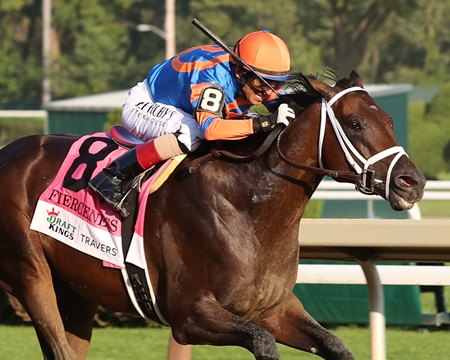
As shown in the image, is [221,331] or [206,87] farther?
[206,87]

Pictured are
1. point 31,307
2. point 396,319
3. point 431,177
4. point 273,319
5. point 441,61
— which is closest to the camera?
point 273,319

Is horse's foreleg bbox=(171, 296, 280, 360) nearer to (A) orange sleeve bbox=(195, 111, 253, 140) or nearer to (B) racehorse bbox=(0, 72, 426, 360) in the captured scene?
(B) racehorse bbox=(0, 72, 426, 360)

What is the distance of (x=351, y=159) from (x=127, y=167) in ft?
3.16

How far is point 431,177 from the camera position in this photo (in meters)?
24.2

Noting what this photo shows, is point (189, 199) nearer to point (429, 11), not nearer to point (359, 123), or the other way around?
point (359, 123)

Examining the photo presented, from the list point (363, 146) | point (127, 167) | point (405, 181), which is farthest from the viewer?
point (127, 167)

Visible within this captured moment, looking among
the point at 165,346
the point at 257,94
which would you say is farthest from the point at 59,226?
the point at 165,346

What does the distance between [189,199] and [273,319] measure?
59 centimetres

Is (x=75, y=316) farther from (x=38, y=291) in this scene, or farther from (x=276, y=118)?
(x=276, y=118)

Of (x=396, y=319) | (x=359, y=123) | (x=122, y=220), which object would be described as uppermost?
(x=359, y=123)

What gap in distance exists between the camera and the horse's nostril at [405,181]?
4234 millimetres

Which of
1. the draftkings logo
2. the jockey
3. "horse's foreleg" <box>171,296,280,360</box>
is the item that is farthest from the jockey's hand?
the draftkings logo

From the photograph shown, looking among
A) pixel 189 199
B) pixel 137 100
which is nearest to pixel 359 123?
pixel 189 199

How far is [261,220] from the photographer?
4574mm
